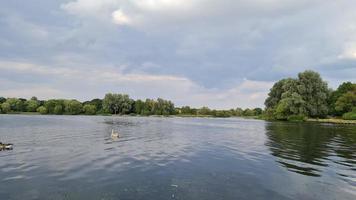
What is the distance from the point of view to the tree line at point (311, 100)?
12412 cm

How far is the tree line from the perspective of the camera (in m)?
124

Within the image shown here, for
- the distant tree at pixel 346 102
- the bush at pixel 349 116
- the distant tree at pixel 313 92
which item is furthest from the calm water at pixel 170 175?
the distant tree at pixel 346 102

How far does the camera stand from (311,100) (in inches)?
4988

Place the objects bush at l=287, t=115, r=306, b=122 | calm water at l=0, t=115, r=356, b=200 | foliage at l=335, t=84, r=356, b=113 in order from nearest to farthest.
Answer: calm water at l=0, t=115, r=356, b=200, bush at l=287, t=115, r=306, b=122, foliage at l=335, t=84, r=356, b=113

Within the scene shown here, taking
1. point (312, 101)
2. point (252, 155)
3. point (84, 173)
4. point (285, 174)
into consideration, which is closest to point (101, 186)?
point (84, 173)

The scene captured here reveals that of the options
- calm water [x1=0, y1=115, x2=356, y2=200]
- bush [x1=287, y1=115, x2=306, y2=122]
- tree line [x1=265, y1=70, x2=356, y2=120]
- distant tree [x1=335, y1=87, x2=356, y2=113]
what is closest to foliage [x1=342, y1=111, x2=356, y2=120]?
tree line [x1=265, y1=70, x2=356, y2=120]

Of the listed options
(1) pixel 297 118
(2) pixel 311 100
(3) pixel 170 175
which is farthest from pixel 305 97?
(3) pixel 170 175

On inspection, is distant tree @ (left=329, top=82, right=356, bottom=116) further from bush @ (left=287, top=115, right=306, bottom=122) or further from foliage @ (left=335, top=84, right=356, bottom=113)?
bush @ (left=287, top=115, right=306, bottom=122)

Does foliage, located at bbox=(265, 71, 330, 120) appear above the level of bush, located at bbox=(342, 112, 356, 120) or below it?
above

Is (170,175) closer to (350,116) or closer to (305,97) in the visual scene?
(305,97)

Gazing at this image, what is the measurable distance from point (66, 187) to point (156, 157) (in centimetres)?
1158

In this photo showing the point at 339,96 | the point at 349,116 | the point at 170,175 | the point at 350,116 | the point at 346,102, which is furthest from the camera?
the point at 339,96

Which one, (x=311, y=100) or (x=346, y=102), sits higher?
(x=311, y=100)

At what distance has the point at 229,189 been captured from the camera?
1664cm
